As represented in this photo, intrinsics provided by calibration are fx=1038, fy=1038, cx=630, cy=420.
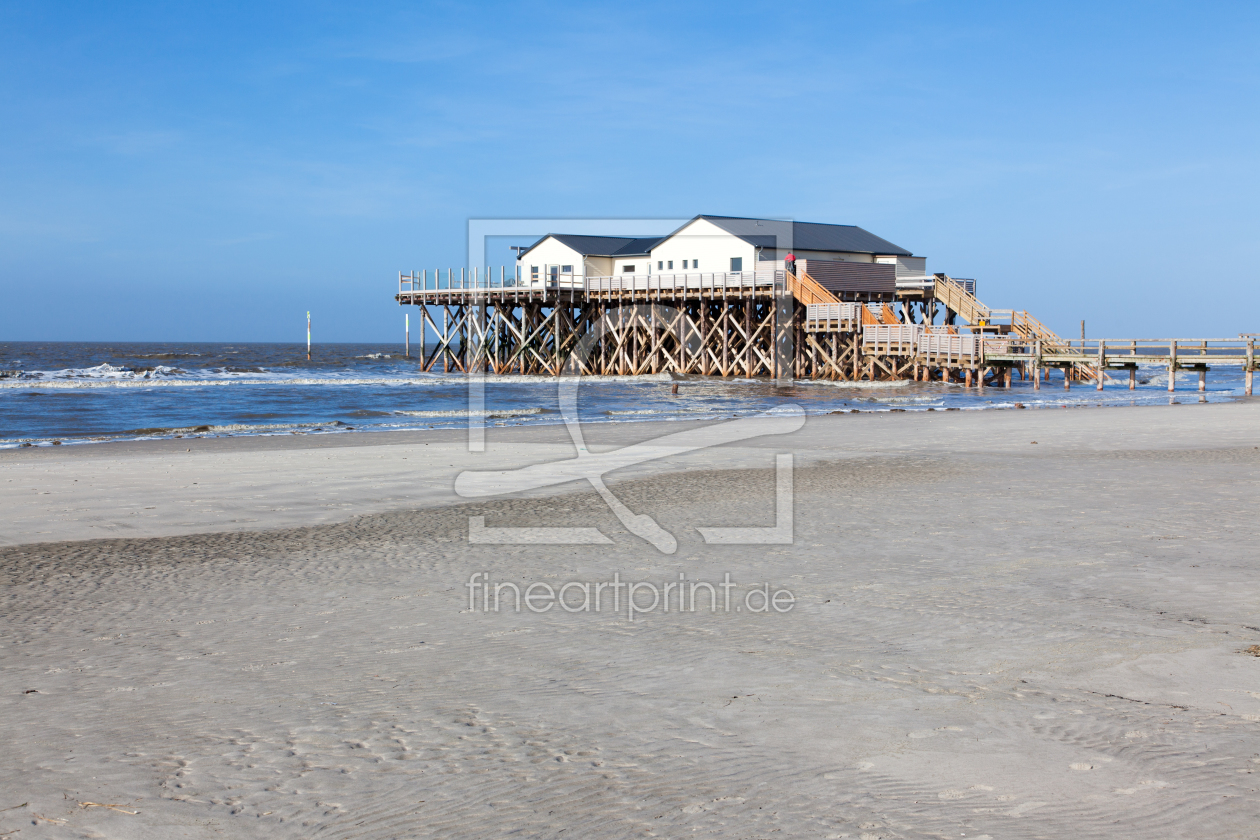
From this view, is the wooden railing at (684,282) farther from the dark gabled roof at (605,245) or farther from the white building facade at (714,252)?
Result: the dark gabled roof at (605,245)

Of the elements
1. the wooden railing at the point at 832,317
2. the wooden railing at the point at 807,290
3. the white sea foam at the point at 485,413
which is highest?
the wooden railing at the point at 807,290

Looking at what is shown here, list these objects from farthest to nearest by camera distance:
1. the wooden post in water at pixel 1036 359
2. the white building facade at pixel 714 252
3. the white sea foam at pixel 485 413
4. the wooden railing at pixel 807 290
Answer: the white building facade at pixel 714 252, the wooden railing at pixel 807 290, the wooden post in water at pixel 1036 359, the white sea foam at pixel 485 413

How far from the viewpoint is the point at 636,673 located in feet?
18.5

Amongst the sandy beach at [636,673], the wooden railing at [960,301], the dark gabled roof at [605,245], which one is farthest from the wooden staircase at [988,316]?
the sandy beach at [636,673]

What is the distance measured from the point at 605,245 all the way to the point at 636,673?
4750 centimetres

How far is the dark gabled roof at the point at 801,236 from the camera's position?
45906 millimetres

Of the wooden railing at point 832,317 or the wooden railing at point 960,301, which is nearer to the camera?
the wooden railing at point 832,317

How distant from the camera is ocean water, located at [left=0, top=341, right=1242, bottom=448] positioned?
80.3 ft

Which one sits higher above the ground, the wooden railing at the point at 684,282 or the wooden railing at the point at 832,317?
the wooden railing at the point at 684,282

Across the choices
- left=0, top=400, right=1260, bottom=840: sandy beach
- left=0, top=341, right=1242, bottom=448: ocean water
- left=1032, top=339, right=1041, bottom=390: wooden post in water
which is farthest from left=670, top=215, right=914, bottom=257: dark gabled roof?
left=0, top=400, right=1260, bottom=840: sandy beach

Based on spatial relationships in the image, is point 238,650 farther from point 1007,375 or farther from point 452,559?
point 1007,375

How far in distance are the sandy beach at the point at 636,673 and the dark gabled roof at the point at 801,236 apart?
1388 inches

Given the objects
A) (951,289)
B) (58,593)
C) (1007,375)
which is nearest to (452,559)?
(58,593)

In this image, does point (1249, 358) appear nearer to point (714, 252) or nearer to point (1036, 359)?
point (1036, 359)
